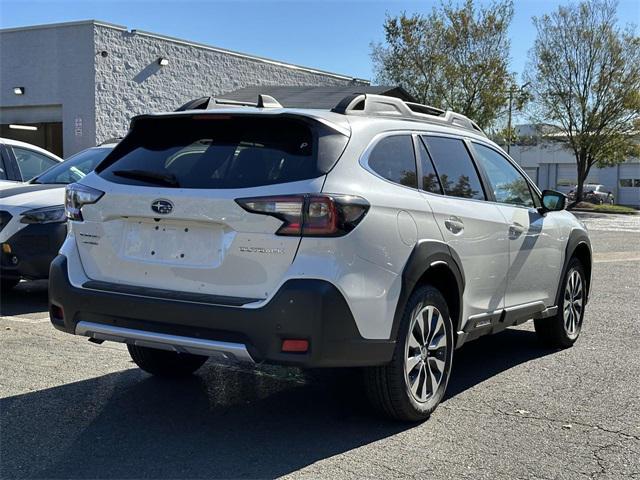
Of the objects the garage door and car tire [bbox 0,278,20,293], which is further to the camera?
the garage door

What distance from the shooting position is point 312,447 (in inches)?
156

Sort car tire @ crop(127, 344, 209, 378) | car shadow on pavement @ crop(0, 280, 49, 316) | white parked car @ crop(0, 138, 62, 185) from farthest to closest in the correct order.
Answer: white parked car @ crop(0, 138, 62, 185)
car shadow on pavement @ crop(0, 280, 49, 316)
car tire @ crop(127, 344, 209, 378)

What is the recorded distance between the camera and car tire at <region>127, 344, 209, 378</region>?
202 inches

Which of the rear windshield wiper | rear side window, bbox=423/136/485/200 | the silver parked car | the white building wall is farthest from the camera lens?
the white building wall

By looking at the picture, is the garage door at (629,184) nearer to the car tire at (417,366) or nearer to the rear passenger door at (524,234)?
the rear passenger door at (524,234)

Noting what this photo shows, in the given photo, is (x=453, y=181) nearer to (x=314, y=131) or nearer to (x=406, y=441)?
(x=314, y=131)

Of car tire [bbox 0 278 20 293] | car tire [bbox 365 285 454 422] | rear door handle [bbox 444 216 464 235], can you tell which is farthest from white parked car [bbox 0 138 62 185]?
car tire [bbox 365 285 454 422]

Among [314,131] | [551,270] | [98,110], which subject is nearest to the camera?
[314,131]

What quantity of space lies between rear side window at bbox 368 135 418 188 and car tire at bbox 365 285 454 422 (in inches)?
26.8

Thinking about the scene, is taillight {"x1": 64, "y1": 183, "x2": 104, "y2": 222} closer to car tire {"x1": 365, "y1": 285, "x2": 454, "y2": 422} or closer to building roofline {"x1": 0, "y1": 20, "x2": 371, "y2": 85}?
car tire {"x1": 365, "y1": 285, "x2": 454, "y2": 422}

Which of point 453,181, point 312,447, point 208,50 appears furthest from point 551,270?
point 208,50

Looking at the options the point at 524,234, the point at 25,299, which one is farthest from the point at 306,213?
the point at 25,299

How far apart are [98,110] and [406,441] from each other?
2072 centimetres

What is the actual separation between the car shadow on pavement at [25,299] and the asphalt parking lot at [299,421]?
138 centimetres
